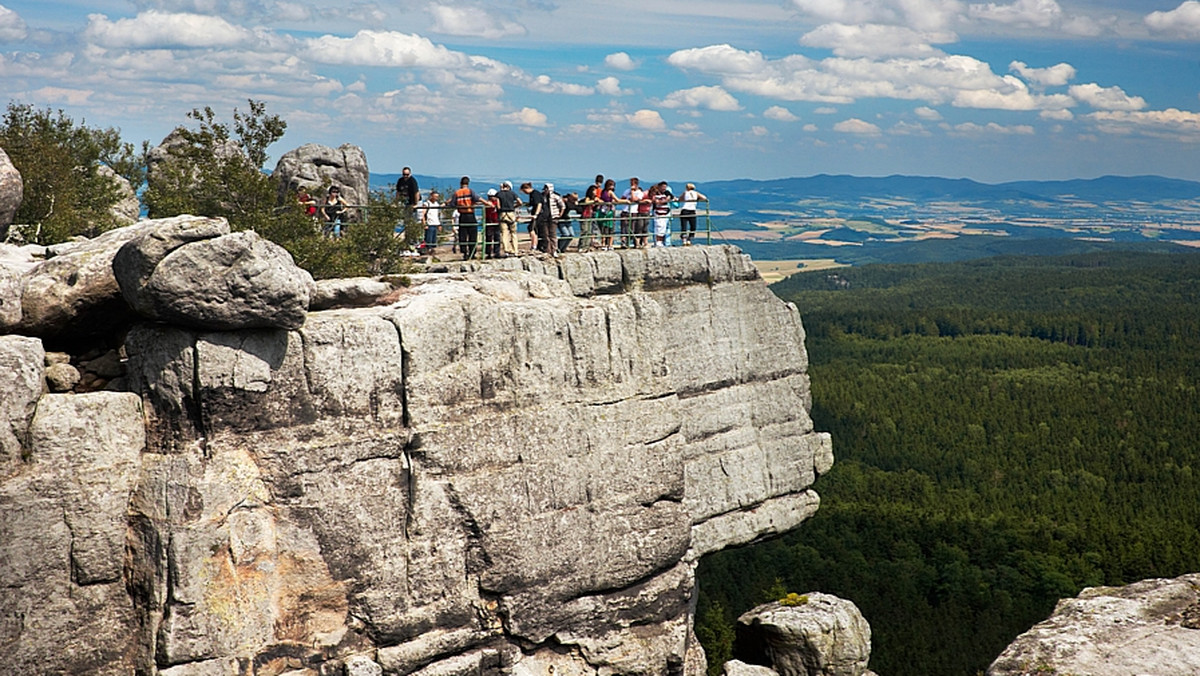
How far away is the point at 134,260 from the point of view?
1830cm

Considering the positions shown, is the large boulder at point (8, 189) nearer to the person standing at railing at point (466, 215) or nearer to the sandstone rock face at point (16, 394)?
the sandstone rock face at point (16, 394)

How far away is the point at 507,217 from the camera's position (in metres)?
33.7

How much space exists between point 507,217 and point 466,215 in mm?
1605

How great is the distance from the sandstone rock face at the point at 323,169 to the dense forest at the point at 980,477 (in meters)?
27.8

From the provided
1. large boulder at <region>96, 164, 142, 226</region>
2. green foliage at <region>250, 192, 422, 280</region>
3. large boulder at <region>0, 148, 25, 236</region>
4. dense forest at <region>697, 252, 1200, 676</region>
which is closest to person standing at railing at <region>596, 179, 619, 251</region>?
green foliage at <region>250, 192, 422, 280</region>

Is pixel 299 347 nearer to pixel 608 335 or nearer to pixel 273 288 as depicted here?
pixel 273 288

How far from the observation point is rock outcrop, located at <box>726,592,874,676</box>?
34.4 metres

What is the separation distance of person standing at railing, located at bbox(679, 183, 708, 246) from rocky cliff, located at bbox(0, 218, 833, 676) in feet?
42.3

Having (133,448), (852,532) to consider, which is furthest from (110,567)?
(852,532)

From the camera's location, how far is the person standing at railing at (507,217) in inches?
1324

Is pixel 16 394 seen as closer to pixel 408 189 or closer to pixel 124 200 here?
pixel 408 189

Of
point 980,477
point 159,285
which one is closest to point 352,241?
point 159,285

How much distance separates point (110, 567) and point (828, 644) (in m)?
22.6

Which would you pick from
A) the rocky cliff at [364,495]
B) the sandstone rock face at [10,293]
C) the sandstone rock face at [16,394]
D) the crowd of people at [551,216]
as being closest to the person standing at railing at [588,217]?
the crowd of people at [551,216]
